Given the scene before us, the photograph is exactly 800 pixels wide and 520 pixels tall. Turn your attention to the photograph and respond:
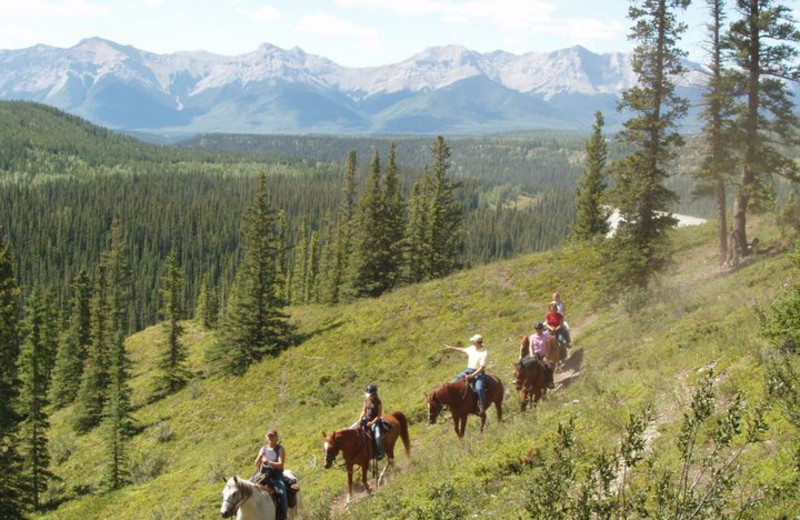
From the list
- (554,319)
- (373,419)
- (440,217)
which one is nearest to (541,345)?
(554,319)

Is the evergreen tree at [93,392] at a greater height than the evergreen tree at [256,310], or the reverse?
the evergreen tree at [256,310]

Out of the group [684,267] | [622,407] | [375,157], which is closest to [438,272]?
[375,157]

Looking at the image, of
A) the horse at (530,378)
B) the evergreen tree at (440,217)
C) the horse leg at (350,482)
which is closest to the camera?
the horse leg at (350,482)

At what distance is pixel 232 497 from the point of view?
1211 cm

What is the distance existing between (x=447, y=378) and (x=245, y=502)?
17.3 meters

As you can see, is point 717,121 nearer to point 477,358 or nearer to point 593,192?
point 477,358

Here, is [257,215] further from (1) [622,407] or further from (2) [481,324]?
(1) [622,407]

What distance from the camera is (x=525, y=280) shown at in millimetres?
43219

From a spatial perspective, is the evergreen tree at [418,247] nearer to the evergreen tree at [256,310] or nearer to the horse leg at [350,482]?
the evergreen tree at [256,310]

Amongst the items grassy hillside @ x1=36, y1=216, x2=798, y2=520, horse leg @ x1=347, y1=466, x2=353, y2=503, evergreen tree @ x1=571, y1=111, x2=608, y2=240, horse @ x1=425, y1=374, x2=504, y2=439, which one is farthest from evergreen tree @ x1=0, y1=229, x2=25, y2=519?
evergreen tree @ x1=571, y1=111, x2=608, y2=240

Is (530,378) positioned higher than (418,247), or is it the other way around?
(530,378)

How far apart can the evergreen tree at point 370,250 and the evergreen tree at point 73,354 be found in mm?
29766

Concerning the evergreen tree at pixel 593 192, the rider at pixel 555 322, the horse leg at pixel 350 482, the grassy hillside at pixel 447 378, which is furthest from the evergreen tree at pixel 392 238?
the horse leg at pixel 350 482

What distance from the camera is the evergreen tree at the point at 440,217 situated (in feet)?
191
